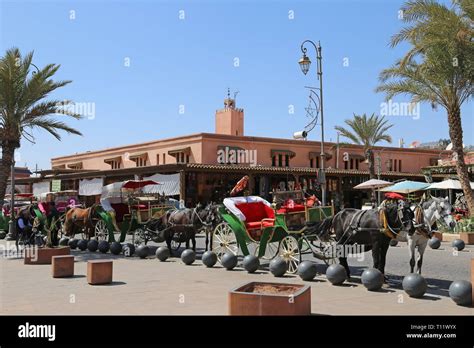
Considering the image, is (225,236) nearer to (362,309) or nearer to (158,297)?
(158,297)

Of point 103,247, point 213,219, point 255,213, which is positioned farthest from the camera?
point 103,247

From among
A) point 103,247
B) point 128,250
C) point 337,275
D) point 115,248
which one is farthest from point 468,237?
point 103,247

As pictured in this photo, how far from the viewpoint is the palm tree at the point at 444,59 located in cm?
2053

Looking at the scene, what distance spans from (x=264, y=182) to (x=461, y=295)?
92.4 feet

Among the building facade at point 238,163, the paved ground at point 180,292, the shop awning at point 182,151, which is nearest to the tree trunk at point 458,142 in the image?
the building facade at point 238,163

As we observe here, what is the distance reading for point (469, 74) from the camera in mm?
21031

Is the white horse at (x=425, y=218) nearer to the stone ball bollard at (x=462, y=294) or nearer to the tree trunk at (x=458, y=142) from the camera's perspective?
the stone ball bollard at (x=462, y=294)

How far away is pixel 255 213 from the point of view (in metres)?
13.6

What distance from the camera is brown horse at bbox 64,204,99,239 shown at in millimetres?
19422

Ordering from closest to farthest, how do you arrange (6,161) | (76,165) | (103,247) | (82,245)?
(103,247), (82,245), (6,161), (76,165)

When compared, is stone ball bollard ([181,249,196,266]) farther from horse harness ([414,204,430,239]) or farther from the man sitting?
horse harness ([414,204,430,239])

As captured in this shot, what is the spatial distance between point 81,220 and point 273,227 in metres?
10.5

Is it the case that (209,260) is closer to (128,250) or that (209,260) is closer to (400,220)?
(128,250)
